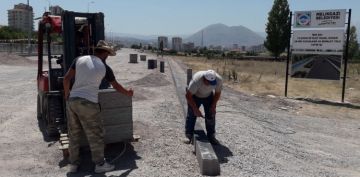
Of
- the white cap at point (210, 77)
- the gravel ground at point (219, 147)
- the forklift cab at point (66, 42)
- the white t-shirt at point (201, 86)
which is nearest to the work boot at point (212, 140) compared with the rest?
the gravel ground at point (219, 147)

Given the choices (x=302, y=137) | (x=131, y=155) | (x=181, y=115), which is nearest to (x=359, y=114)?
(x=302, y=137)

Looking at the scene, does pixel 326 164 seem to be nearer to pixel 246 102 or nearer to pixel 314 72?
pixel 246 102

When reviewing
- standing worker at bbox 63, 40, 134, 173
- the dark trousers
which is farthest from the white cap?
standing worker at bbox 63, 40, 134, 173

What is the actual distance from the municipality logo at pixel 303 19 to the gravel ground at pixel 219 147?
17.3 ft

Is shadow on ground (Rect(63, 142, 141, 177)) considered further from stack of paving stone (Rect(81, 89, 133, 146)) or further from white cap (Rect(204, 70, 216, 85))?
white cap (Rect(204, 70, 216, 85))

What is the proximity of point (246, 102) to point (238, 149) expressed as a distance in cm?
820

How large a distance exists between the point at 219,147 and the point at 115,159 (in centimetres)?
182

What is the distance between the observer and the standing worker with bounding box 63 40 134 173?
5.65m

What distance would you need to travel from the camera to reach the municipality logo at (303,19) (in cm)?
1758

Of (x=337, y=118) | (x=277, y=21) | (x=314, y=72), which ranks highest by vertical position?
(x=277, y=21)

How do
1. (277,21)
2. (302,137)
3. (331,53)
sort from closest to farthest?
(302,137), (331,53), (277,21)

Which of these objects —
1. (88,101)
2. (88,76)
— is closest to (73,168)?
(88,101)

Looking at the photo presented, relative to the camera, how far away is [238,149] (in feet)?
24.1

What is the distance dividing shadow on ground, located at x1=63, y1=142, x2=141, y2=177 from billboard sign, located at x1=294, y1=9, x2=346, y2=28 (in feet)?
40.4
